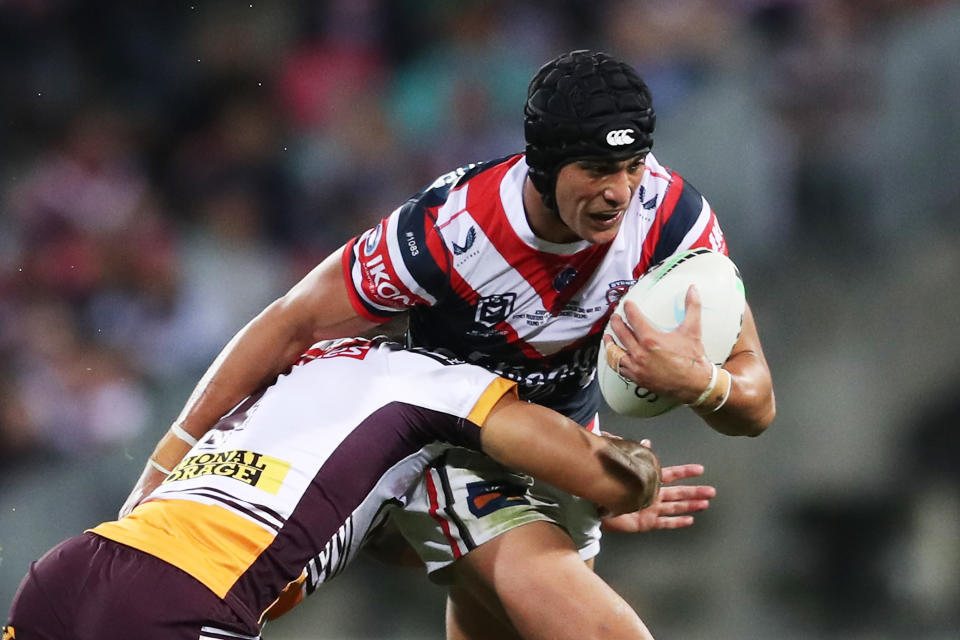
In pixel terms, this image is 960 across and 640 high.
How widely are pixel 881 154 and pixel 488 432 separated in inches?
100

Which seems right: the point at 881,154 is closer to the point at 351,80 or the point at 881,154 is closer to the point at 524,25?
the point at 524,25

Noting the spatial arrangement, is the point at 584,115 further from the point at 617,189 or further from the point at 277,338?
the point at 277,338

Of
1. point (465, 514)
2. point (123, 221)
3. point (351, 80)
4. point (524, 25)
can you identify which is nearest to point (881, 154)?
point (524, 25)

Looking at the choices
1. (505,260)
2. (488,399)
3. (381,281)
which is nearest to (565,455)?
(488,399)

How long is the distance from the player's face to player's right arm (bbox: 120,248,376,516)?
526mm

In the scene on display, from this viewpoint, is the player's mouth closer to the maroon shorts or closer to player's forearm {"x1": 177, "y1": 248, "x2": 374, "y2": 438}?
player's forearm {"x1": 177, "y1": 248, "x2": 374, "y2": 438}

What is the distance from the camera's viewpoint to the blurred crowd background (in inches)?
157

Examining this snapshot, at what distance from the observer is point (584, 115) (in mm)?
2084

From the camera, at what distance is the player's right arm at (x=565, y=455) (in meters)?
2.14

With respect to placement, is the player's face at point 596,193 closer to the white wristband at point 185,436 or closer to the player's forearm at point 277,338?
the player's forearm at point 277,338

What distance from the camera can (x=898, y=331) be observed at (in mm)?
4012

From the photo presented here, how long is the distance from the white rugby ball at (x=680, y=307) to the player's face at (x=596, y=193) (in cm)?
13

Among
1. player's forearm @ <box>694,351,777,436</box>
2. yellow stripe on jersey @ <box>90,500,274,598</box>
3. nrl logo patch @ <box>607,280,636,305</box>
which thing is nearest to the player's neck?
nrl logo patch @ <box>607,280,636,305</box>

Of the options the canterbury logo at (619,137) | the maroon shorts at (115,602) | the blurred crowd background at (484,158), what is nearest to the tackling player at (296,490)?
the maroon shorts at (115,602)
